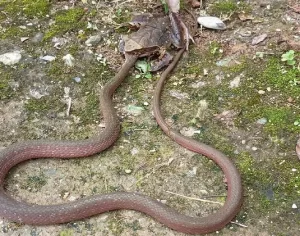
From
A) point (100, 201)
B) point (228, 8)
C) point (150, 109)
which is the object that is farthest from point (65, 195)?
point (228, 8)

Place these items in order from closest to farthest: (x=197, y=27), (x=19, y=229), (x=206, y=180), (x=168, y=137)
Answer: (x=19, y=229), (x=206, y=180), (x=168, y=137), (x=197, y=27)

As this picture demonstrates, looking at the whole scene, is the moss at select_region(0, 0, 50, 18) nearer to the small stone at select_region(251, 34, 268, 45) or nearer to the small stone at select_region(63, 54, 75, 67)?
the small stone at select_region(63, 54, 75, 67)

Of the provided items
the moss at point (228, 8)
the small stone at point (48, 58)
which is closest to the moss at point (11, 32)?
the small stone at point (48, 58)

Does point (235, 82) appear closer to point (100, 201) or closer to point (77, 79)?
point (77, 79)

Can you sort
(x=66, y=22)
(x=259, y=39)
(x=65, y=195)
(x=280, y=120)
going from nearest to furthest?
(x=65, y=195), (x=280, y=120), (x=259, y=39), (x=66, y=22)

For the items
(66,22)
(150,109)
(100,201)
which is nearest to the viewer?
(100,201)

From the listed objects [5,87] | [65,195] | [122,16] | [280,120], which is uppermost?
[122,16]

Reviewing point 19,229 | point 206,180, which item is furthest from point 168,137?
point 19,229

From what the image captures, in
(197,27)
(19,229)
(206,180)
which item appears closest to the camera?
(19,229)

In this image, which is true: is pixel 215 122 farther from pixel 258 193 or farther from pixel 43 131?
pixel 43 131
